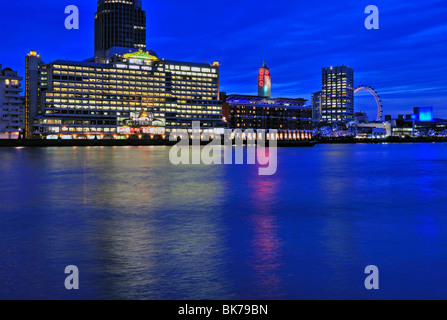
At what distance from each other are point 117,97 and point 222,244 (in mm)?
172625

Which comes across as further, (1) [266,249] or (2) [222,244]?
(2) [222,244]

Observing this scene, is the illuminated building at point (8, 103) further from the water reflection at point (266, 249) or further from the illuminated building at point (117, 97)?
the water reflection at point (266, 249)

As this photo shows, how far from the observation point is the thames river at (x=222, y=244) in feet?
32.2

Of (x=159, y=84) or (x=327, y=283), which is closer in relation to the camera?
(x=327, y=283)

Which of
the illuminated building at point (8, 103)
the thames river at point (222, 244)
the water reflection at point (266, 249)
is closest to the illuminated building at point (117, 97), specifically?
the illuminated building at point (8, 103)

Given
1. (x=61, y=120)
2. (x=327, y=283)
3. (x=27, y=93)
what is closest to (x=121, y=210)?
(x=327, y=283)

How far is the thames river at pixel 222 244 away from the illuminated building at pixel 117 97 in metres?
143

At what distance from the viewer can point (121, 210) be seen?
2136cm

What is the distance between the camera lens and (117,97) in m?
179

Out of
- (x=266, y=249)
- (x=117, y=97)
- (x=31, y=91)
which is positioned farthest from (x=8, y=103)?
(x=266, y=249)

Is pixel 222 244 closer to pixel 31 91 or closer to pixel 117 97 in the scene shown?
pixel 31 91
